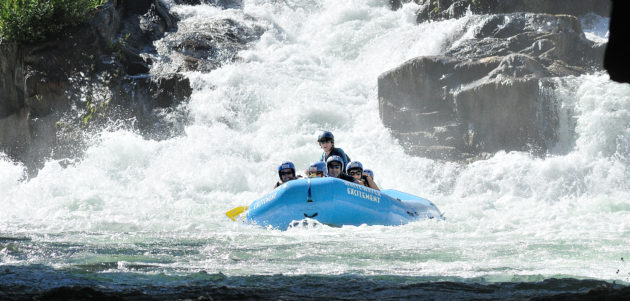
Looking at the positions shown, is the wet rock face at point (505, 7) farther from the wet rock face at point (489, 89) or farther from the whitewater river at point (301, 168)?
the wet rock face at point (489, 89)

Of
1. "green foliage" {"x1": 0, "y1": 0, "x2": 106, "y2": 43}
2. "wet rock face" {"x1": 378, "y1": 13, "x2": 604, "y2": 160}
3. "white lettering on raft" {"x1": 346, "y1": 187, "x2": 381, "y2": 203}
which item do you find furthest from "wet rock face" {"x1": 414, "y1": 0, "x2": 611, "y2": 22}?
"white lettering on raft" {"x1": 346, "y1": 187, "x2": 381, "y2": 203}

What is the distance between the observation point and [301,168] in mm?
14586

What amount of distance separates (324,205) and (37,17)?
13.2 m

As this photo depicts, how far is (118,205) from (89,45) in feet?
25.9

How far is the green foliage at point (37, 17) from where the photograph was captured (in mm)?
17359

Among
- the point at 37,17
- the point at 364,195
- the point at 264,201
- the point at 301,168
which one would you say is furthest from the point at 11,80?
the point at 364,195

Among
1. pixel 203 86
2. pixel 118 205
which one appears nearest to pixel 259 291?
pixel 118 205

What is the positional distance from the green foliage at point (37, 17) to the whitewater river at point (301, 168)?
2.71 m

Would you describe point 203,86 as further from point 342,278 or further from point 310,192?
point 342,278

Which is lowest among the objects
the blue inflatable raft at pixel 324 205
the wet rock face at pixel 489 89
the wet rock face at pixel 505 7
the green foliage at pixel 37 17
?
the blue inflatable raft at pixel 324 205

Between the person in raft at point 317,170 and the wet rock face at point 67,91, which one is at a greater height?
the wet rock face at point 67,91

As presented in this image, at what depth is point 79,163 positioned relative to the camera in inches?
615

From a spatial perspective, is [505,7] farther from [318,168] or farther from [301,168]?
[318,168]

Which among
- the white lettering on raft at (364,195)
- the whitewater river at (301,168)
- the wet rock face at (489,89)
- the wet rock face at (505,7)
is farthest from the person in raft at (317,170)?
the wet rock face at (505,7)
